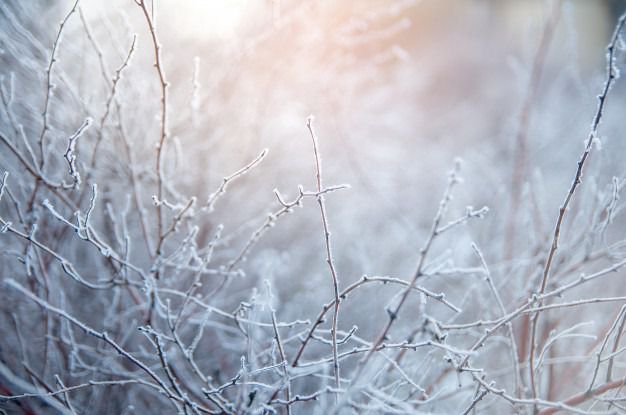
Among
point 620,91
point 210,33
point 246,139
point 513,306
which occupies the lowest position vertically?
point 513,306

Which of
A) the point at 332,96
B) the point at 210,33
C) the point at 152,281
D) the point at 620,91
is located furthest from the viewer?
the point at 620,91

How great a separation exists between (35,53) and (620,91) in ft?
12.8

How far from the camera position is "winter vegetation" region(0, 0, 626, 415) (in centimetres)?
122

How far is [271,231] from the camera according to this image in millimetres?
3512

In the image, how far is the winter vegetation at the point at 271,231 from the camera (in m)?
1.22

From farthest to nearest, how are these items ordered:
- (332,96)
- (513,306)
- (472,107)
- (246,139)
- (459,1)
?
(459,1) → (472,107) → (332,96) → (246,139) → (513,306)

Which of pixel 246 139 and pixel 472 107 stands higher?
pixel 472 107

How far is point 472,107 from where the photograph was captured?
22.2 ft

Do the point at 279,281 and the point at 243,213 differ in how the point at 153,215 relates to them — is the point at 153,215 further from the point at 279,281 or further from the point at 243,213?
the point at 279,281

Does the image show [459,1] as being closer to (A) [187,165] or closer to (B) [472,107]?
(B) [472,107]

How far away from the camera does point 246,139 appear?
9.48 ft

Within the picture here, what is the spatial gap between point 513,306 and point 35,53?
6.37ft

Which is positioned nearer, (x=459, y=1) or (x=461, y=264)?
(x=461, y=264)

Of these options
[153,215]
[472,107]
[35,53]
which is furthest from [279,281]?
[472,107]
